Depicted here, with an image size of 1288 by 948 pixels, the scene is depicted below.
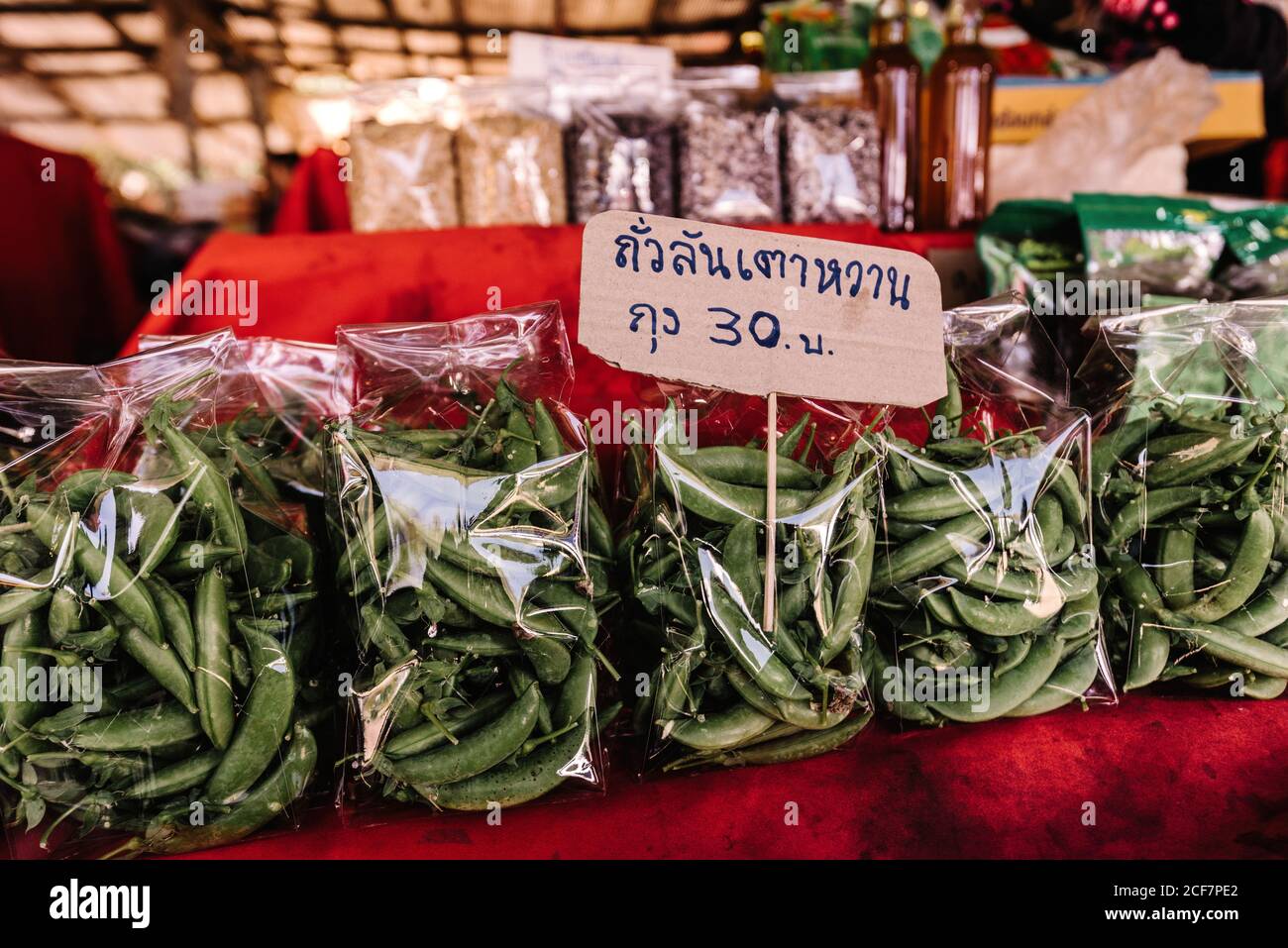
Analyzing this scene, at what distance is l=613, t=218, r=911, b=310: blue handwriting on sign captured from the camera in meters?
1.19

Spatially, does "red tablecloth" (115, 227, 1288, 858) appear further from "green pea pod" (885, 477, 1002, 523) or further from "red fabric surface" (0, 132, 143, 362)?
"red fabric surface" (0, 132, 143, 362)

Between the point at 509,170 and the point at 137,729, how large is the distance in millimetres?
1705

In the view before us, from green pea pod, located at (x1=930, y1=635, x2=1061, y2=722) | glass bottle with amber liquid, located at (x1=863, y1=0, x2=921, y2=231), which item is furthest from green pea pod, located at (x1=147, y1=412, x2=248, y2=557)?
glass bottle with amber liquid, located at (x1=863, y1=0, x2=921, y2=231)

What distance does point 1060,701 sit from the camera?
4.23 feet

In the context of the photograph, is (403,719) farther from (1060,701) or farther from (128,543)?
(1060,701)

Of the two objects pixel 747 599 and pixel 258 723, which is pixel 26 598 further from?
pixel 747 599

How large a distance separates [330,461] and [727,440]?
581mm

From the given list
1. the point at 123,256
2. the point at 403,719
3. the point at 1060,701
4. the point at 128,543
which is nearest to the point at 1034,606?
the point at 1060,701

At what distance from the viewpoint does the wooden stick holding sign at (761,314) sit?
3.86 ft

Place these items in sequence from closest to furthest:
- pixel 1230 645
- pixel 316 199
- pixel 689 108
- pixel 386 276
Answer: pixel 1230 645
pixel 386 276
pixel 689 108
pixel 316 199

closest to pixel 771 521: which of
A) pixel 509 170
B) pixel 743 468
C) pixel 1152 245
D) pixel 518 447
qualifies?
pixel 743 468

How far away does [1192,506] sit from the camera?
1.36 metres

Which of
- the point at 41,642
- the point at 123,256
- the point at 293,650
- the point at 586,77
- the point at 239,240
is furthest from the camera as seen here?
the point at 123,256

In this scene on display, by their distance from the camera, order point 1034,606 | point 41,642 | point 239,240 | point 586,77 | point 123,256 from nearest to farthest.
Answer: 1. point 41,642
2. point 1034,606
3. point 239,240
4. point 586,77
5. point 123,256
